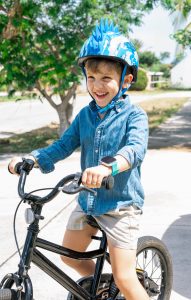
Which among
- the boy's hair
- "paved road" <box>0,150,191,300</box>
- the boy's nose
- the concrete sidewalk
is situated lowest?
the concrete sidewalk

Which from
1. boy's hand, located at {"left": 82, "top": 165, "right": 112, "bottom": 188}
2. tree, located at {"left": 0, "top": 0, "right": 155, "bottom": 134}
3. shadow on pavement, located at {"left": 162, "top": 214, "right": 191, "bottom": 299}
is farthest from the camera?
tree, located at {"left": 0, "top": 0, "right": 155, "bottom": 134}

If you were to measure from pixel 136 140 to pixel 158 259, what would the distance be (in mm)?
998

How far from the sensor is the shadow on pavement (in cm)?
378

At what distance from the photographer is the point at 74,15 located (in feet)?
34.1

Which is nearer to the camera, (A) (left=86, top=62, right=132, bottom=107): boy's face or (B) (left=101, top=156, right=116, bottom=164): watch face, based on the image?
(B) (left=101, top=156, right=116, bottom=164): watch face

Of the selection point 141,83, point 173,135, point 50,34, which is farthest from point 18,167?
point 141,83

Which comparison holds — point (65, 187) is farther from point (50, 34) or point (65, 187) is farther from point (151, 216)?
point (50, 34)

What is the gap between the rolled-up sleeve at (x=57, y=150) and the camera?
2.63 metres

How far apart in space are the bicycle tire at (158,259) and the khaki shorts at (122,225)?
37 centimetres

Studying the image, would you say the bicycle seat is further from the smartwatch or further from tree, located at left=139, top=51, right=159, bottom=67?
tree, located at left=139, top=51, right=159, bottom=67

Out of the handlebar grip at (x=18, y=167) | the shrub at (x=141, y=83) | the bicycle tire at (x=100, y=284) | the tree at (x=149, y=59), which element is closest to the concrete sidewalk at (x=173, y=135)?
the bicycle tire at (x=100, y=284)

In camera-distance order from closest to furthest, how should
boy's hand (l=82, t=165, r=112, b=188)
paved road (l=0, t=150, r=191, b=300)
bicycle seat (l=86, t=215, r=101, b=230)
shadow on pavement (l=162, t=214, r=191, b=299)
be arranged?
boy's hand (l=82, t=165, r=112, b=188)
bicycle seat (l=86, t=215, r=101, b=230)
shadow on pavement (l=162, t=214, r=191, b=299)
paved road (l=0, t=150, r=191, b=300)

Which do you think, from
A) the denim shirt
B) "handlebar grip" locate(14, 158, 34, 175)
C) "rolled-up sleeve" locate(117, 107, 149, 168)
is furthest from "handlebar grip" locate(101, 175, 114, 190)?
"handlebar grip" locate(14, 158, 34, 175)

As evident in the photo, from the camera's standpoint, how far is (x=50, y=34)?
10.2 m
